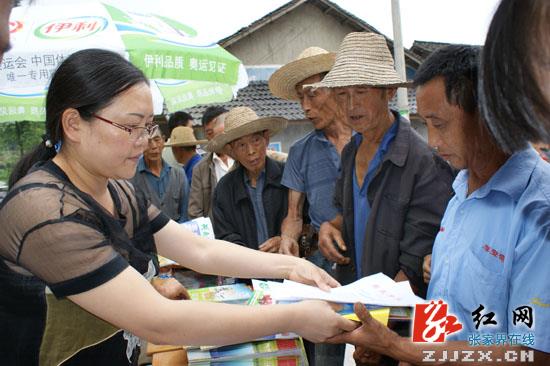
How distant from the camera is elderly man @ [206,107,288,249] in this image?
11.3 feet

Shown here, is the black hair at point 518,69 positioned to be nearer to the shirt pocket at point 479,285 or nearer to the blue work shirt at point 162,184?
the shirt pocket at point 479,285

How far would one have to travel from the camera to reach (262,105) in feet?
47.9

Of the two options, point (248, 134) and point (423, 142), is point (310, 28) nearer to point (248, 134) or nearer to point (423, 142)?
point (248, 134)

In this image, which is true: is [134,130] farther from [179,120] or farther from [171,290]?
[179,120]

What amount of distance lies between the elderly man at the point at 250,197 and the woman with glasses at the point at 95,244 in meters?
1.59

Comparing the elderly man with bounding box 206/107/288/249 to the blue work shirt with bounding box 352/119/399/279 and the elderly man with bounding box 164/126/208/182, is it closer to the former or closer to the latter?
the blue work shirt with bounding box 352/119/399/279

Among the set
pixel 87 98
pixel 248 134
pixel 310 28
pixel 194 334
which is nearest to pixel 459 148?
pixel 194 334

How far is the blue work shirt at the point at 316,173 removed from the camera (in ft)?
9.75

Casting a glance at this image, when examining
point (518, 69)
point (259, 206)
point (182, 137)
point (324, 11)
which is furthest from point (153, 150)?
point (324, 11)

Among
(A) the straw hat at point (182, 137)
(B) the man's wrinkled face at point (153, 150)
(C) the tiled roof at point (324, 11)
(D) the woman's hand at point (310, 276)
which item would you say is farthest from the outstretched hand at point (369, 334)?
(C) the tiled roof at point (324, 11)

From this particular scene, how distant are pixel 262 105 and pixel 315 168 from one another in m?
11.7

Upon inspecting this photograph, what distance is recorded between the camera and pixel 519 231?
54.5 inches

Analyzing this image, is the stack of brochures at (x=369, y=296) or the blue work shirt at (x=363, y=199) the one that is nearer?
the stack of brochures at (x=369, y=296)

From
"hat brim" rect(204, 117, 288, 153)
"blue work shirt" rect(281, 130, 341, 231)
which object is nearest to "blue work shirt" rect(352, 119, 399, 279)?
"blue work shirt" rect(281, 130, 341, 231)
